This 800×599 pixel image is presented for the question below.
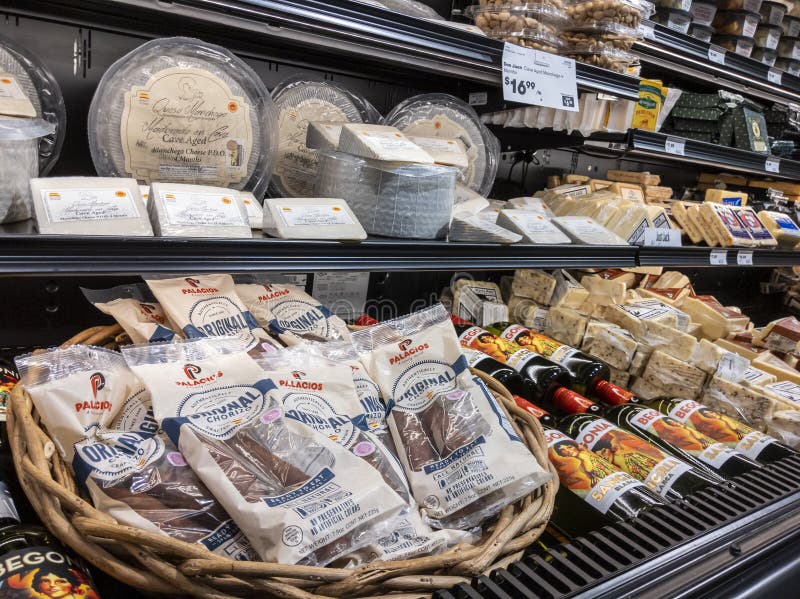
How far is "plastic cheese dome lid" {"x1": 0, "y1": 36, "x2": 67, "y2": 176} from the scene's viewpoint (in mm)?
1098

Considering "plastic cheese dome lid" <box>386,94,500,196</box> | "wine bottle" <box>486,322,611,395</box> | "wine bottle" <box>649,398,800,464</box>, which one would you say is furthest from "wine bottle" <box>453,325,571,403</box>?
"plastic cheese dome lid" <box>386,94,500,196</box>

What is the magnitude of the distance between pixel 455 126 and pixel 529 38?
0.27m

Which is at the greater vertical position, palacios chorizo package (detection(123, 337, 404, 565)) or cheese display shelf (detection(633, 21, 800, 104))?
cheese display shelf (detection(633, 21, 800, 104))

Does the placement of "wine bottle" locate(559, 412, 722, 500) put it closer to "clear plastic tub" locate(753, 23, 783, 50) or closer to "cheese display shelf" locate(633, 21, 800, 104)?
"cheese display shelf" locate(633, 21, 800, 104)

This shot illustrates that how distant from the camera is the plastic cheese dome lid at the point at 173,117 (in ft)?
3.71

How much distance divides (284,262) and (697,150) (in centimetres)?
150

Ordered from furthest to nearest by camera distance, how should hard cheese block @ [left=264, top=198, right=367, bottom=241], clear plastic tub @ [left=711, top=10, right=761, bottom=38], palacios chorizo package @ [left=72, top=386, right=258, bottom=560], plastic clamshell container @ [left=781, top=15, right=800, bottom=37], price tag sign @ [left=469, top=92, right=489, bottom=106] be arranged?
plastic clamshell container @ [left=781, top=15, right=800, bottom=37] → clear plastic tub @ [left=711, top=10, right=761, bottom=38] → price tag sign @ [left=469, top=92, right=489, bottom=106] → hard cheese block @ [left=264, top=198, right=367, bottom=241] → palacios chorizo package @ [left=72, top=386, right=258, bottom=560]

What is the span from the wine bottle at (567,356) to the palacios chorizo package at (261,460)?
2.88 ft

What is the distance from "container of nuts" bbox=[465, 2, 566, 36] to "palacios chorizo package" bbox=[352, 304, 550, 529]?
0.76 m

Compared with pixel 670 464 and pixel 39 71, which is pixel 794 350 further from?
pixel 39 71

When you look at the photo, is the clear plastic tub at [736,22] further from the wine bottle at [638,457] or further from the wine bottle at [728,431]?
the wine bottle at [638,457]

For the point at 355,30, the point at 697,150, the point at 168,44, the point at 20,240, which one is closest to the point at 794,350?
the point at 697,150

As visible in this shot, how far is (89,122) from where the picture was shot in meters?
1.15

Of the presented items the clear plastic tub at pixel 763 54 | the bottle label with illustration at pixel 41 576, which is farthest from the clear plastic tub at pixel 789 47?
the bottle label with illustration at pixel 41 576
